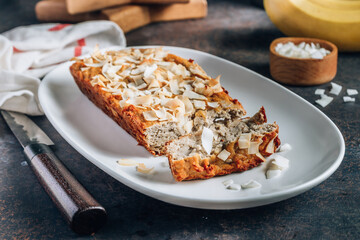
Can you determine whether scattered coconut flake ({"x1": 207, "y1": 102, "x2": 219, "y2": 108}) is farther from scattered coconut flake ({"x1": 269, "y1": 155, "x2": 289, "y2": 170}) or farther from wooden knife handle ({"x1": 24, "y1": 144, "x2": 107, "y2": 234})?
wooden knife handle ({"x1": 24, "y1": 144, "x2": 107, "y2": 234})

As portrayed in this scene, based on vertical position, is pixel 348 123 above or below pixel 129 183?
below

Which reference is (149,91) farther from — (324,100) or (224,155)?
(324,100)

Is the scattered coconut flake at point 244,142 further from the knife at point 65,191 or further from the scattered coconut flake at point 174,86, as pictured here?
the knife at point 65,191

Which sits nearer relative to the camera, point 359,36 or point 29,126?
point 29,126

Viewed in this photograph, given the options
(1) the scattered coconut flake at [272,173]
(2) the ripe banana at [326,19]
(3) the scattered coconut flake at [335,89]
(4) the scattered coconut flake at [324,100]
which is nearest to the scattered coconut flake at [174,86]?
(1) the scattered coconut flake at [272,173]

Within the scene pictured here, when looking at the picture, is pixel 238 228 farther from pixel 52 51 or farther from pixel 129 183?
pixel 52 51

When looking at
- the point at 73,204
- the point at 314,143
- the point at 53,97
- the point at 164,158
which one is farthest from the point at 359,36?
the point at 73,204
